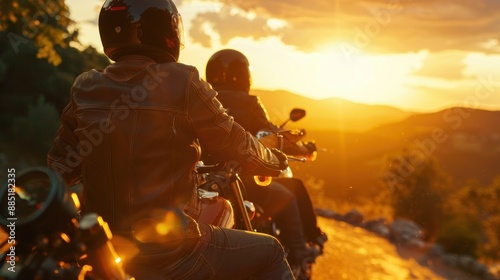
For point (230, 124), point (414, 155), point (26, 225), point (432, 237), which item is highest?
point (230, 124)

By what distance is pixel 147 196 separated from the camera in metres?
2.10

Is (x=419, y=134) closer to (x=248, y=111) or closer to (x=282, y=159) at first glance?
(x=248, y=111)

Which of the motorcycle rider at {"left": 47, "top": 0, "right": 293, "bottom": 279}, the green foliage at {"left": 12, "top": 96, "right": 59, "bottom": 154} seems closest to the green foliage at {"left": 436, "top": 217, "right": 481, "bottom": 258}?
the motorcycle rider at {"left": 47, "top": 0, "right": 293, "bottom": 279}

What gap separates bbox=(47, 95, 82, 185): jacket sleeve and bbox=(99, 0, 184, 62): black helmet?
1.36 ft

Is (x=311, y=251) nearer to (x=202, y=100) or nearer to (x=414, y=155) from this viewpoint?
(x=202, y=100)

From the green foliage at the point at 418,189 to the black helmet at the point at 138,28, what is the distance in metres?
12.1

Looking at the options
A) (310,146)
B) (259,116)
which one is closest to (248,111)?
(259,116)

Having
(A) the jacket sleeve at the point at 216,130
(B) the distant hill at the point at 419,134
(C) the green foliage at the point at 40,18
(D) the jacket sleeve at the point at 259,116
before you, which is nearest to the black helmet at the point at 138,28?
(A) the jacket sleeve at the point at 216,130

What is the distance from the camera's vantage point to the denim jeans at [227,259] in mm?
2119

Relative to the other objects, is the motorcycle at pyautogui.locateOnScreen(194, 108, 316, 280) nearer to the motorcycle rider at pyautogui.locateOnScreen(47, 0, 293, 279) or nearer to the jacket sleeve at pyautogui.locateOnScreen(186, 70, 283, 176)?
the jacket sleeve at pyautogui.locateOnScreen(186, 70, 283, 176)

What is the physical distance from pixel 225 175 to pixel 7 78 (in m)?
16.0

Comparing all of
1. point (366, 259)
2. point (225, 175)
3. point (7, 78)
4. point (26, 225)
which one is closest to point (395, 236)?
point (366, 259)

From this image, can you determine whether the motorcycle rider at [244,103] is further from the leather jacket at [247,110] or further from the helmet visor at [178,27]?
the helmet visor at [178,27]

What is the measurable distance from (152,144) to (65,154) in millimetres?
711
